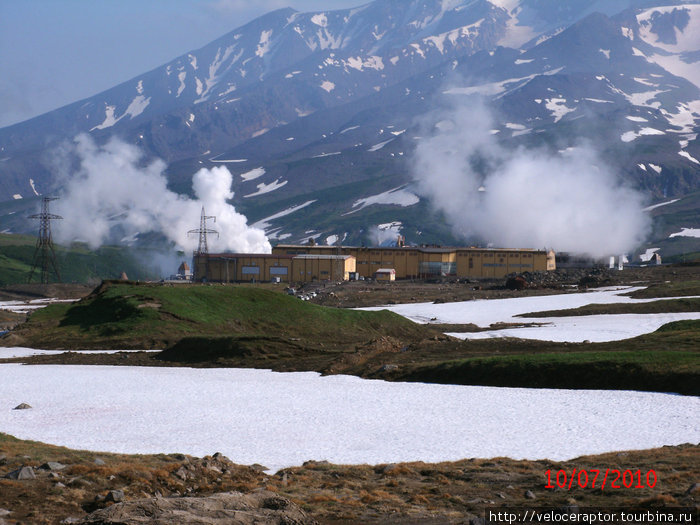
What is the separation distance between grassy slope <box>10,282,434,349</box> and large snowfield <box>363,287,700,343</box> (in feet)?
34.6

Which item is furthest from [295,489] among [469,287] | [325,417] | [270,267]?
[270,267]

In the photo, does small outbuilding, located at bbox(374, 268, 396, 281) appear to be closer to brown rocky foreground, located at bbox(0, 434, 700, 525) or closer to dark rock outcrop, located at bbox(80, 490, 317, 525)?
brown rocky foreground, located at bbox(0, 434, 700, 525)

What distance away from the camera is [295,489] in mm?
22125

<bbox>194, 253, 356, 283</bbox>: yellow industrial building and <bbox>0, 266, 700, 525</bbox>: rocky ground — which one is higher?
<bbox>194, 253, 356, 283</bbox>: yellow industrial building

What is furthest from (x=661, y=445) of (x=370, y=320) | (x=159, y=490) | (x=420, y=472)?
(x=370, y=320)

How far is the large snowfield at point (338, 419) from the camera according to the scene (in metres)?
28.7

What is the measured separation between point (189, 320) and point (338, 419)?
41.8 m

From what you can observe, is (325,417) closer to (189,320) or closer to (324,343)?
(324,343)

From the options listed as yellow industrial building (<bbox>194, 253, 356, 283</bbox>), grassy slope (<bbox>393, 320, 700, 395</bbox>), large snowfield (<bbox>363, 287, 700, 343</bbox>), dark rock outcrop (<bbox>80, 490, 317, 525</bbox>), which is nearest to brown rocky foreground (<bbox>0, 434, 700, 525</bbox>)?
dark rock outcrop (<bbox>80, 490, 317, 525</bbox>)

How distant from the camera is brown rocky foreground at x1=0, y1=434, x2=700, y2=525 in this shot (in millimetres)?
18219

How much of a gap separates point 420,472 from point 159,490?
774 centimetres

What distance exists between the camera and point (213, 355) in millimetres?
58812

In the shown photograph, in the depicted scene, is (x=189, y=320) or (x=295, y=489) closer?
(x=295, y=489)

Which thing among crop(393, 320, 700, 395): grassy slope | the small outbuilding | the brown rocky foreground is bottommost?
the brown rocky foreground
